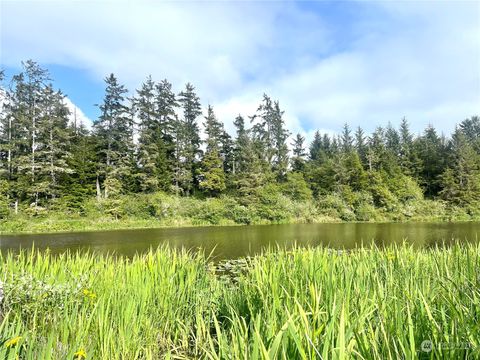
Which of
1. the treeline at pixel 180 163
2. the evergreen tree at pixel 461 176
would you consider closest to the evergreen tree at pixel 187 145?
the treeline at pixel 180 163

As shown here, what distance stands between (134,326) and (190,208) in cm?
2727

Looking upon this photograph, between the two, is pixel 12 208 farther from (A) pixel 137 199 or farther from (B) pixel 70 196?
(A) pixel 137 199

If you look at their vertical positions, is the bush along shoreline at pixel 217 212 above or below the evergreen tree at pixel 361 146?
below

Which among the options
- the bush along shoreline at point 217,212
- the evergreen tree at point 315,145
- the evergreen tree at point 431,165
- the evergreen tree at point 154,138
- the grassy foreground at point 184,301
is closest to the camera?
the grassy foreground at point 184,301

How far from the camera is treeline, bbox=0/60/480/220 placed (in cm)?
2928

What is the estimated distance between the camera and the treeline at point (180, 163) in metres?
Answer: 29.3

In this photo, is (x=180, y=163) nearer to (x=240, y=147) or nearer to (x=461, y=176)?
(x=240, y=147)

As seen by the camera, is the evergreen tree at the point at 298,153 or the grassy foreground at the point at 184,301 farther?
the evergreen tree at the point at 298,153

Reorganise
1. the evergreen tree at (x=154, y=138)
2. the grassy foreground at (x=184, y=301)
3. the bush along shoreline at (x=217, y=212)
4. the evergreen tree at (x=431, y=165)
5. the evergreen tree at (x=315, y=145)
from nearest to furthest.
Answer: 1. the grassy foreground at (x=184, y=301)
2. the bush along shoreline at (x=217, y=212)
3. the evergreen tree at (x=154, y=138)
4. the evergreen tree at (x=431, y=165)
5. the evergreen tree at (x=315, y=145)

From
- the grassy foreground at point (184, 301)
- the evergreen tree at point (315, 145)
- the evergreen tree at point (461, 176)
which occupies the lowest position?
the grassy foreground at point (184, 301)

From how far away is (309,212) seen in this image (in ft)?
104

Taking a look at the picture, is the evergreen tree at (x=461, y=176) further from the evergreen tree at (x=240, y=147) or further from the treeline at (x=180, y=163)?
the evergreen tree at (x=240, y=147)

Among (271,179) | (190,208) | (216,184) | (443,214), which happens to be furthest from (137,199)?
(443,214)

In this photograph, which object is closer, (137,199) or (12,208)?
(12,208)
